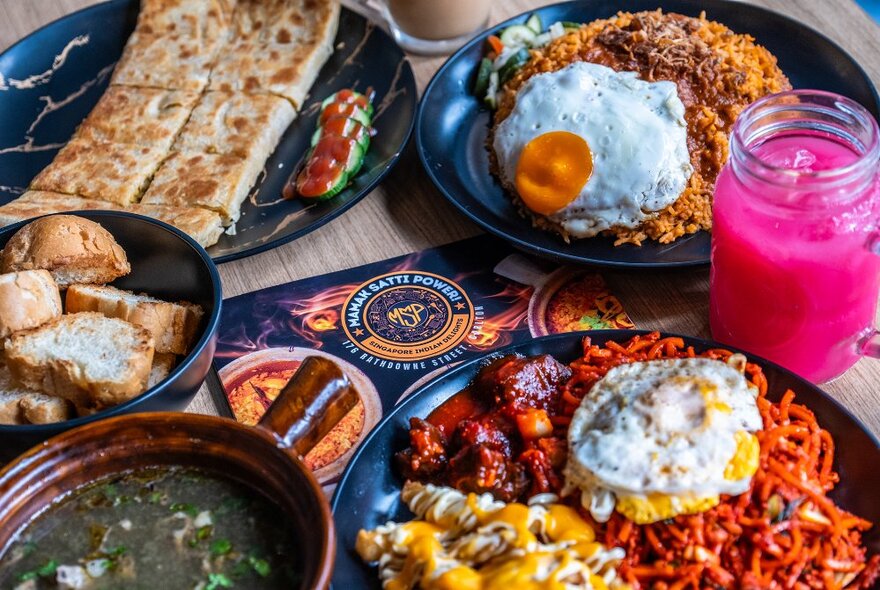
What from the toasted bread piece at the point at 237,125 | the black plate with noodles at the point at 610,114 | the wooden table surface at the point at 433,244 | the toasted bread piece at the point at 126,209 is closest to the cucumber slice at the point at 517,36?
the black plate with noodles at the point at 610,114

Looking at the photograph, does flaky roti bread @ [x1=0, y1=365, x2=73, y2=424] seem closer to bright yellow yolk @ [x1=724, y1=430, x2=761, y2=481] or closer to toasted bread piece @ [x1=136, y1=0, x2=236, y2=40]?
bright yellow yolk @ [x1=724, y1=430, x2=761, y2=481]

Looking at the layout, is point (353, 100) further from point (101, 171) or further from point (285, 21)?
point (101, 171)

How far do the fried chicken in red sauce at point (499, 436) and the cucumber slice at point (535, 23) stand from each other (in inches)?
66.7

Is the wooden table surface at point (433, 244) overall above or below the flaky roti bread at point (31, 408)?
below

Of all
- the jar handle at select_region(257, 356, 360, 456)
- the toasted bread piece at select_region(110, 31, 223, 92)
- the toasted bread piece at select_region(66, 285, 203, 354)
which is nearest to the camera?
the jar handle at select_region(257, 356, 360, 456)

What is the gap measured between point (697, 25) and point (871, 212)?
1.42 m

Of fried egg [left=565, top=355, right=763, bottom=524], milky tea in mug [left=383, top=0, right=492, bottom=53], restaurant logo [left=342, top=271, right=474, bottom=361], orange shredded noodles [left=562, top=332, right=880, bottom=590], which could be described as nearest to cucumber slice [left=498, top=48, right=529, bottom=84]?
milky tea in mug [left=383, top=0, right=492, bottom=53]

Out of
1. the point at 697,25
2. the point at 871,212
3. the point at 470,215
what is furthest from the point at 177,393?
the point at 697,25

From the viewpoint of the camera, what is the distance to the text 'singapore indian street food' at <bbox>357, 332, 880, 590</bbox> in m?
1.73

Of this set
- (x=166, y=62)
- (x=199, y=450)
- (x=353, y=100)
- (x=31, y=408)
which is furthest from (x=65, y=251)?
(x=166, y=62)

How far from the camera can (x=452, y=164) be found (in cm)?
305

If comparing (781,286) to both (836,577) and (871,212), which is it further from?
(836,577)

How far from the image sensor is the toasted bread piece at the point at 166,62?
3.55 m

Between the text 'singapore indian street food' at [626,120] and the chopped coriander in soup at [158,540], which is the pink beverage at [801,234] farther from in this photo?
the chopped coriander in soup at [158,540]
